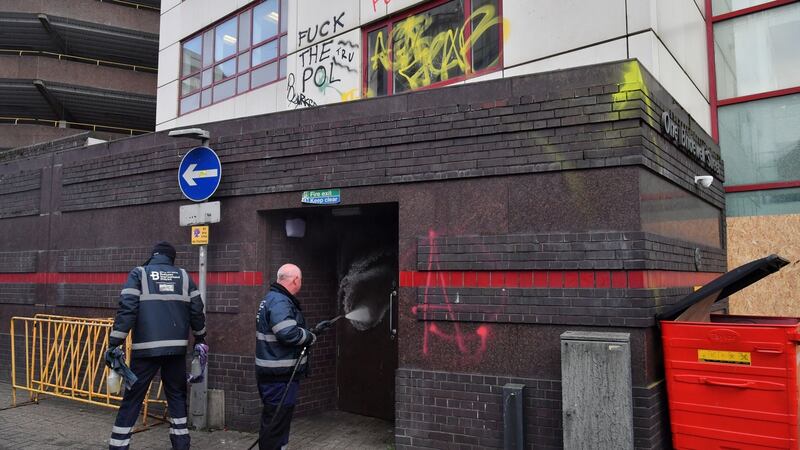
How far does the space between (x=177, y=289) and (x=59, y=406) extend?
3703mm

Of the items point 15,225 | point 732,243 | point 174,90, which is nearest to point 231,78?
point 174,90

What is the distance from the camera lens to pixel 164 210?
25.9 ft

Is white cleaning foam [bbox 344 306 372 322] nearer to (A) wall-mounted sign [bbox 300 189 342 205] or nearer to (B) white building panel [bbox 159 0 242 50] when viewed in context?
(A) wall-mounted sign [bbox 300 189 342 205]

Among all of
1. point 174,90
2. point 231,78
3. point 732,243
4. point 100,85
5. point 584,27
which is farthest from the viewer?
point 100,85

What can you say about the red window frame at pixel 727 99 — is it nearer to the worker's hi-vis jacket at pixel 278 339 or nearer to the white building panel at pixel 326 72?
the white building panel at pixel 326 72

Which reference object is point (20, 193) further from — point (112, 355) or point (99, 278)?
point (112, 355)

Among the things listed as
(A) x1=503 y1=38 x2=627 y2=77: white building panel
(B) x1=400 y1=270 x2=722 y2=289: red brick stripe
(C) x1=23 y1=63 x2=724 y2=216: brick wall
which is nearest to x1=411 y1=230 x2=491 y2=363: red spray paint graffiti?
(B) x1=400 y1=270 x2=722 y2=289: red brick stripe

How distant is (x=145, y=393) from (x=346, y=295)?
2689 mm

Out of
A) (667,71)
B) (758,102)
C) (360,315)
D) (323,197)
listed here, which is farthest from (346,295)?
(758,102)

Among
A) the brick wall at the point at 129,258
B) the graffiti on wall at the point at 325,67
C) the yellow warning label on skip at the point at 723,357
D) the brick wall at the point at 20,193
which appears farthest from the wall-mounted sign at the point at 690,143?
the brick wall at the point at 20,193

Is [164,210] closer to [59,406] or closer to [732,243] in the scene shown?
[59,406]

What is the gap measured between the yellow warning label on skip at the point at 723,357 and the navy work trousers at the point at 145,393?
15.7 ft

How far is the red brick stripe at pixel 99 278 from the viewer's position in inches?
276

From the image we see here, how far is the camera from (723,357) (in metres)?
4.60
